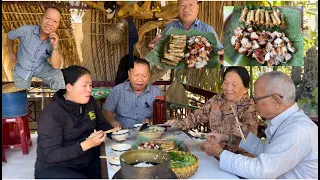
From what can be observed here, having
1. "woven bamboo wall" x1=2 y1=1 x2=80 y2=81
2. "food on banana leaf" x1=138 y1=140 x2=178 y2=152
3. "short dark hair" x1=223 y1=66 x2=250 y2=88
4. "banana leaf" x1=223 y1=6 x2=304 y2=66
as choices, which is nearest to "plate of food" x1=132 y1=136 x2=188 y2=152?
"food on banana leaf" x1=138 y1=140 x2=178 y2=152

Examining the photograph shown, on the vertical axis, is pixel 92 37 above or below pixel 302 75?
above

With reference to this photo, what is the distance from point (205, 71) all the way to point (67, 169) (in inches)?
120

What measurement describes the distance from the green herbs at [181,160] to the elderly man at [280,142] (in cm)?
17

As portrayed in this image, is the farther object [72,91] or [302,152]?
[72,91]

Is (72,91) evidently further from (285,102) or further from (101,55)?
(101,55)

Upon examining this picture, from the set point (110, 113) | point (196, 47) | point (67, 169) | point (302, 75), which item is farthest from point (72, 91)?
point (302, 75)

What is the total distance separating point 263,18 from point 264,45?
0.23 meters

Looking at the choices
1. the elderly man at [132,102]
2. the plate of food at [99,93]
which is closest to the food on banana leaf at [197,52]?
the elderly man at [132,102]

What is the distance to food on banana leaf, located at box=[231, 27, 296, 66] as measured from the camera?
2805 millimetres

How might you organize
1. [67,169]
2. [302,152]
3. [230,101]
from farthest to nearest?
[230,101] → [67,169] → [302,152]

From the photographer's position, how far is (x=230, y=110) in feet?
9.00

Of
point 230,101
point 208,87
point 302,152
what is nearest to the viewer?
point 302,152

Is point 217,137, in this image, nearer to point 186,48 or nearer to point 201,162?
point 201,162

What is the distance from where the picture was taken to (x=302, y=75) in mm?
3354
